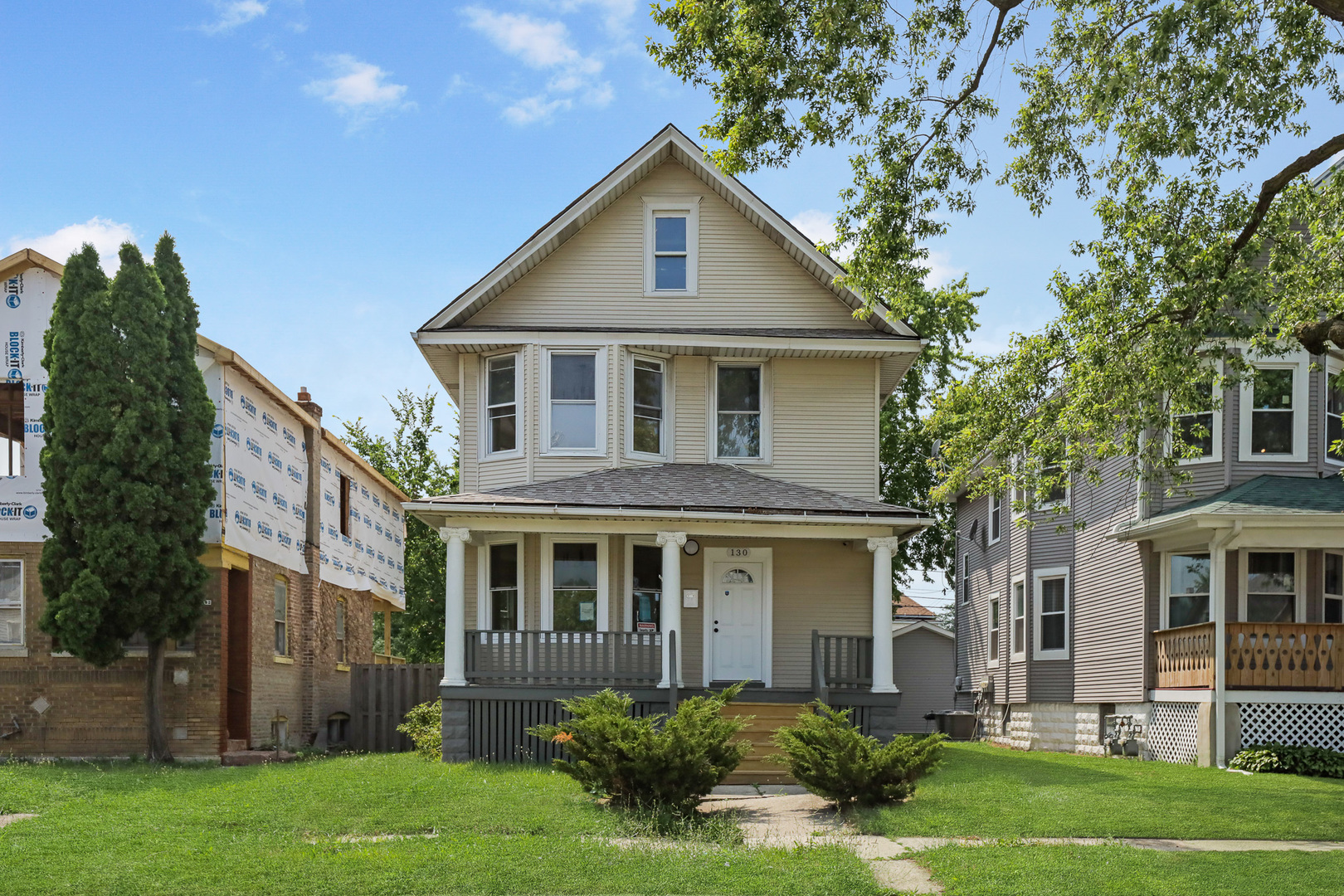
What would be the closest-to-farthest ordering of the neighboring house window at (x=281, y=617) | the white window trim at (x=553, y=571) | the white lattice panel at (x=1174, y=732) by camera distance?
the white window trim at (x=553, y=571) → the white lattice panel at (x=1174, y=732) → the neighboring house window at (x=281, y=617)

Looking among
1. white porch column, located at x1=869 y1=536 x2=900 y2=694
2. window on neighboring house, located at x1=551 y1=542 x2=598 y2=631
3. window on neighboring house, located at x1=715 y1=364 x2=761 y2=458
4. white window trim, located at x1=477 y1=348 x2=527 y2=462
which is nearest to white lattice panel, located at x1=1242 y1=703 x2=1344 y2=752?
white porch column, located at x1=869 y1=536 x2=900 y2=694

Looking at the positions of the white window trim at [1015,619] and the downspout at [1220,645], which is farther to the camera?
the white window trim at [1015,619]

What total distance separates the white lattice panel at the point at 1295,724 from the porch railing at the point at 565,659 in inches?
354

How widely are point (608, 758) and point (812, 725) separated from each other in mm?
2109

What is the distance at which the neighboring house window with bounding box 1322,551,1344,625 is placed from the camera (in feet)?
64.4

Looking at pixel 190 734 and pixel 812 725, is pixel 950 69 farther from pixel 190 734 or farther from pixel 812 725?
pixel 190 734

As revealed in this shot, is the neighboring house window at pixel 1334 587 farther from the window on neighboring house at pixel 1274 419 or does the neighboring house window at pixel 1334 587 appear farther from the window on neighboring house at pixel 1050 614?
the window on neighboring house at pixel 1050 614

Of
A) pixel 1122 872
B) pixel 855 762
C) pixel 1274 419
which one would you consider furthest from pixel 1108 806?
pixel 1274 419

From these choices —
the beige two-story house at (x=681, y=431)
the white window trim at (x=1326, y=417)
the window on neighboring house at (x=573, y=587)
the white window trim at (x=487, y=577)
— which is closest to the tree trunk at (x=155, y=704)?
the beige two-story house at (x=681, y=431)

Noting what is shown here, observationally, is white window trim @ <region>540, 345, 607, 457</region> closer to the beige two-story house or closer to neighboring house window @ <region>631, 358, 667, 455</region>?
the beige two-story house

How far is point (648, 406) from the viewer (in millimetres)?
19812

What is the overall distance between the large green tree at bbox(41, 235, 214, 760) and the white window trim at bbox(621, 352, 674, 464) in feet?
20.7

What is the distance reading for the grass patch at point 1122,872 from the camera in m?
9.16

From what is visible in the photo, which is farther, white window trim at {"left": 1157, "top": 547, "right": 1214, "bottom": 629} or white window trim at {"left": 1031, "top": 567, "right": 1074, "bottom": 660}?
white window trim at {"left": 1031, "top": 567, "right": 1074, "bottom": 660}
